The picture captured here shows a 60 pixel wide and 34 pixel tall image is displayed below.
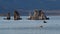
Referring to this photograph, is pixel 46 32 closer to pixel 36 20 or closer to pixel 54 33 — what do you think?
pixel 54 33

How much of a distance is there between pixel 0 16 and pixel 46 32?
4.25 metres

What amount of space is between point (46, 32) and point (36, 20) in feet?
7.63

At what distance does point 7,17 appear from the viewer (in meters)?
8.72

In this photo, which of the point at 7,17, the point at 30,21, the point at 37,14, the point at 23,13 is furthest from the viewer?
the point at 23,13

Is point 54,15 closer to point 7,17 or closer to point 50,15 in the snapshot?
point 50,15

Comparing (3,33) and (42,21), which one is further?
(42,21)

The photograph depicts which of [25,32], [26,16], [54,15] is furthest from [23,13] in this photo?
[25,32]

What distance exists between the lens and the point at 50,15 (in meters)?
9.68

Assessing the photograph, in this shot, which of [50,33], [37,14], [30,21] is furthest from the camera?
[30,21]

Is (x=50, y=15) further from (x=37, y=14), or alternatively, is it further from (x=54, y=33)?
(x=54, y=33)

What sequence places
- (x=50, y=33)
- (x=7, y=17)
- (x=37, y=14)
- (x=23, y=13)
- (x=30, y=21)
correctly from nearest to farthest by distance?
(x=50, y=33) → (x=37, y=14) → (x=30, y=21) → (x=7, y=17) → (x=23, y=13)

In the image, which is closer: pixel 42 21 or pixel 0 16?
pixel 42 21

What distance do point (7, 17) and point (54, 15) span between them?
2353mm

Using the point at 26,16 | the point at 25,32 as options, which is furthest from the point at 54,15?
the point at 25,32
